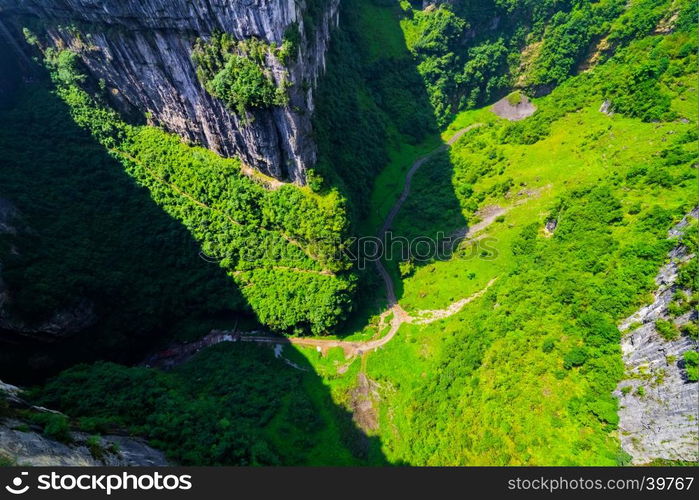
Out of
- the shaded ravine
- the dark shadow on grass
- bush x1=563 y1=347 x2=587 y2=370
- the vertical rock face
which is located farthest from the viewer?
the dark shadow on grass

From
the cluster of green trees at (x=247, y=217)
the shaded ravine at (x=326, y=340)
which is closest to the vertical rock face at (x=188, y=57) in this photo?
the cluster of green trees at (x=247, y=217)

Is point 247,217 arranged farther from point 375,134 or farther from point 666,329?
point 666,329

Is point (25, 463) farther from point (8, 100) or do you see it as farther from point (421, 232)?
point (8, 100)

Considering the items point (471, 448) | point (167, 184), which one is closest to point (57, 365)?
point (167, 184)

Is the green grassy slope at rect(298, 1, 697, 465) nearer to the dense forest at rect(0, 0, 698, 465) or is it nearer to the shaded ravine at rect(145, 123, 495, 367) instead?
the dense forest at rect(0, 0, 698, 465)

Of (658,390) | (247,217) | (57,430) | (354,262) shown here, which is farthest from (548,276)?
(57,430)

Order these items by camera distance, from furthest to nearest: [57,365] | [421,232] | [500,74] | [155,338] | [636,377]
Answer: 1. [500,74]
2. [421,232]
3. [155,338]
4. [57,365]
5. [636,377]

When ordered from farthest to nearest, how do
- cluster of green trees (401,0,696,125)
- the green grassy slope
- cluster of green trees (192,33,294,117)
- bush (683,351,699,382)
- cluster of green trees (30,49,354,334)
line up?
1. cluster of green trees (401,0,696,125)
2. cluster of green trees (30,49,354,334)
3. cluster of green trees (192,33,294,117)
4. the green grassy slope
5. bush (683,351,699,382)

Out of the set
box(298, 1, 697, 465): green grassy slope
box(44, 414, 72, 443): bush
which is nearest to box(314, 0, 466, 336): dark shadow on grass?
box(298, 1, 697, 465): green grassy slope
